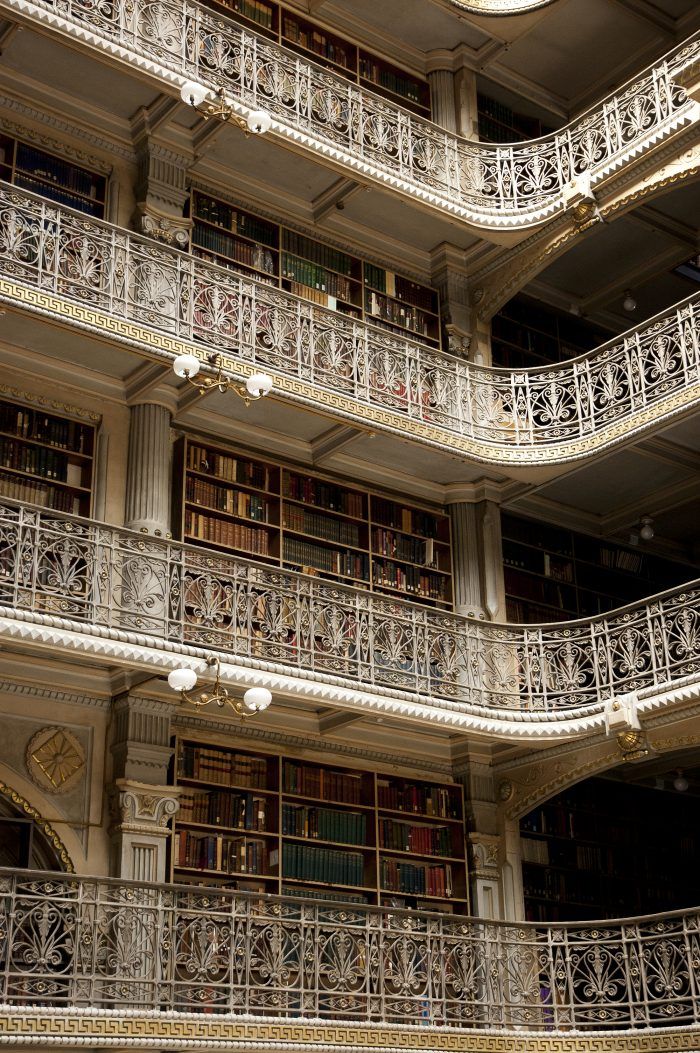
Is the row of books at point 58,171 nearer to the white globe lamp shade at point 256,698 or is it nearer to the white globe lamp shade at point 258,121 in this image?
the white globe lamp shade at point 258,121

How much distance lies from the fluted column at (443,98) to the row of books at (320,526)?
11.5 ft

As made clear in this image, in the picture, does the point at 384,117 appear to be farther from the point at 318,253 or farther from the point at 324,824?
the point at 324,824

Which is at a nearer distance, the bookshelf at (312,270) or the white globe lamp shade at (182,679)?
the white globe lamp shade at (182,679)

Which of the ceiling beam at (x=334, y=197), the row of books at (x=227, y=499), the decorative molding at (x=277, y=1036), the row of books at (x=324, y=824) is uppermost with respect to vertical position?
the ceiling beam at (x=334, y=197)

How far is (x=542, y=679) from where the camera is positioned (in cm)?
910

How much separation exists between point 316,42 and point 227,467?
368 centimetres

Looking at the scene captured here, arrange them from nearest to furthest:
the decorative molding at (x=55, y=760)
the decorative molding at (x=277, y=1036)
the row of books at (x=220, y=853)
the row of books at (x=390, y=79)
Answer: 1. the decorative molding at (x=277, y=1036)
2. the decorative molding at (x=55, y=760)
3. the row of books at (x=220, y=853)
4. the row of books at (x=390, y=79)

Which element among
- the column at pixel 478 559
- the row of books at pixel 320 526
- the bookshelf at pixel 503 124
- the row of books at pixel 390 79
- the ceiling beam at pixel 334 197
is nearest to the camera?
the row of books at pixel 320 526

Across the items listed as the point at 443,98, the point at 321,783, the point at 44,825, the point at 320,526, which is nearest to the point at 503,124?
the point at 443,98

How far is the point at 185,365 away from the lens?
7.76 meters

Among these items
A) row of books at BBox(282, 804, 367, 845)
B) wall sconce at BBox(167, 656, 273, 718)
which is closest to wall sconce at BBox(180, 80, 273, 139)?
wall sconce at BBox(167, 656, 273, 718)

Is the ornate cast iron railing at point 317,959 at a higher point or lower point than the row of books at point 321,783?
lower

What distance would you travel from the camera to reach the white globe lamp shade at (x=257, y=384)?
8141mm

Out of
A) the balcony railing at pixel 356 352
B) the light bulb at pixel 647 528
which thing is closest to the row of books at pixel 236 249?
the balcony railing at pixel 356 352
